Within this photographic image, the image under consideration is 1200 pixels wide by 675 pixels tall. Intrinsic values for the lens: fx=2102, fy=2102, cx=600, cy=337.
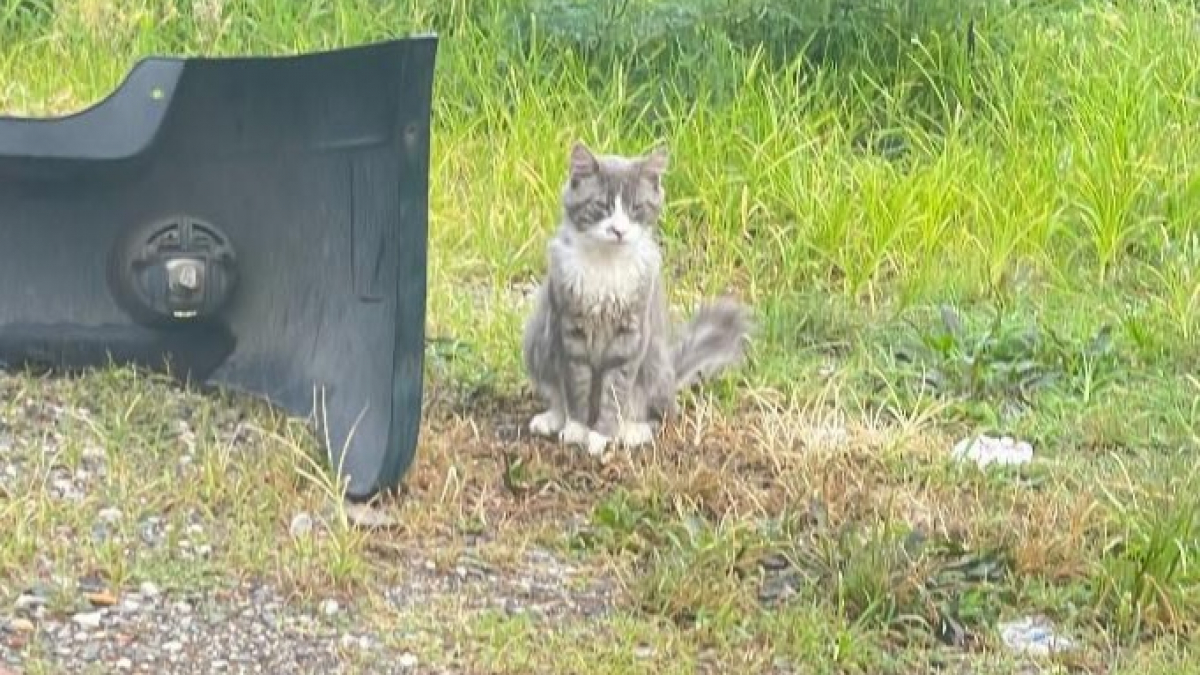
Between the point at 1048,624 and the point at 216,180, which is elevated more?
the point at 216,180

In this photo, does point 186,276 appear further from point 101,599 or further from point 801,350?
point 801,350

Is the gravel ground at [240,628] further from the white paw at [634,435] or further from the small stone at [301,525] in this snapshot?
the white paw at [634,435]

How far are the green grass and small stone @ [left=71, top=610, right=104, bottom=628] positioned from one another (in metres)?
0.17

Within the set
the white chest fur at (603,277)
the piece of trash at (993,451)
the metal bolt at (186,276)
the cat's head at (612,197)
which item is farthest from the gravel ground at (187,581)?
the piece of trash at (993,451)

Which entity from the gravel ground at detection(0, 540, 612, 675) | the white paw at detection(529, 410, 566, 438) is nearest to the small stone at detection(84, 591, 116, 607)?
the gravel ground at detection(0, 540, 612, 675)

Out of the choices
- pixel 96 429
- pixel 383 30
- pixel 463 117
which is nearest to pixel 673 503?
pixel 96 429

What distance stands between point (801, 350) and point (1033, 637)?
177cm

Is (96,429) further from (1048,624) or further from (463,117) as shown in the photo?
(463,117)

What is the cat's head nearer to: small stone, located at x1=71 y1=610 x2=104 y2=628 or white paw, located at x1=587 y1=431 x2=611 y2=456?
white paw, located at x1=587 y1=431 x2=611 y2=456

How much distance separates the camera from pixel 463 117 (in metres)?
7.15

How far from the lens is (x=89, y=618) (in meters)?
3.88

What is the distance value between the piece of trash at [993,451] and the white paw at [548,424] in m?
0.92

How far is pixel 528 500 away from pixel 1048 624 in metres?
1.15

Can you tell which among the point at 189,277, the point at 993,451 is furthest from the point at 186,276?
the point at 993,451
